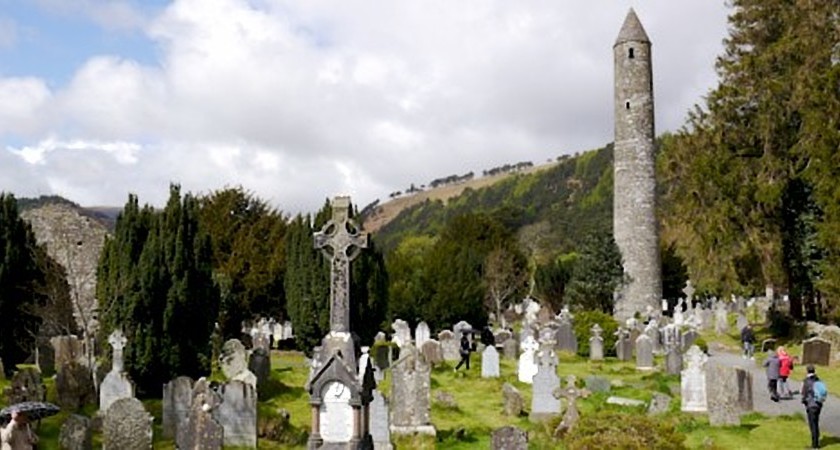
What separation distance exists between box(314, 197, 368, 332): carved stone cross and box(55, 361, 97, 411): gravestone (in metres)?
8.65

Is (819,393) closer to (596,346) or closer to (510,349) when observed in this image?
(596,346)

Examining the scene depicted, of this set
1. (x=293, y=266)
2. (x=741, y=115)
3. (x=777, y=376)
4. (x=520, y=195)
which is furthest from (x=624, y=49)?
(x=520, y=195)

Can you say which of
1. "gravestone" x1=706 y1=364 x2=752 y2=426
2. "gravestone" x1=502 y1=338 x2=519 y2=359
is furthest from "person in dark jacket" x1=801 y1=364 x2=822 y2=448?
"gravestone" x1=502 y1=338 x2=519 y2=359

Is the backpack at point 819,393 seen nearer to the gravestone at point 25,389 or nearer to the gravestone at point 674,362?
the gravestone at point 674,362

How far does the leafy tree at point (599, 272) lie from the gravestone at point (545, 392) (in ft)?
91.6

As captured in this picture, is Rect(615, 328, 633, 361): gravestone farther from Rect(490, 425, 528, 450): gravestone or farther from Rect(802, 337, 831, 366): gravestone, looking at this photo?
Rect(490, 425, 528, 450): gravestone

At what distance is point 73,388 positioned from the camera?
17.3 metres

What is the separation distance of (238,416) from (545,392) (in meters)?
5.69

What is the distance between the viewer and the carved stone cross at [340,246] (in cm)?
1085

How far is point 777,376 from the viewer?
750 inches

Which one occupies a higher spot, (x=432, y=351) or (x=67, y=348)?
(x=67, y=348)

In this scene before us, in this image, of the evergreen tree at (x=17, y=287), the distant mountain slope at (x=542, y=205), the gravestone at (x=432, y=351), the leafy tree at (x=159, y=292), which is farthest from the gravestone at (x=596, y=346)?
the distant mountain slope at (x=542, y=205)

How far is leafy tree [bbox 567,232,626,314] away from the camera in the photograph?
43.8 m

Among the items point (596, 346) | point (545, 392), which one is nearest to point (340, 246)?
point (545, 392)
